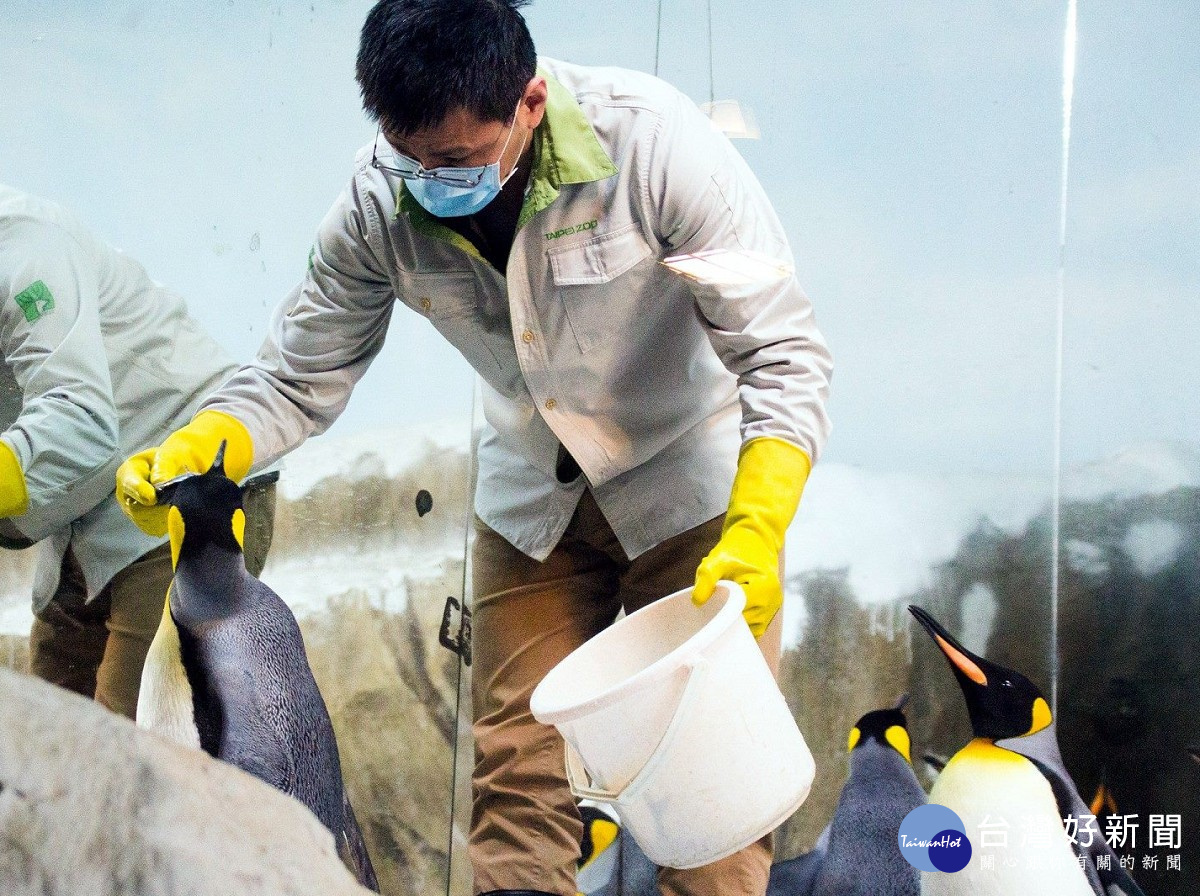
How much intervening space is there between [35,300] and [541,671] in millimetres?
765

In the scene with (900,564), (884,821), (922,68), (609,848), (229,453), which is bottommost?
(609,848)

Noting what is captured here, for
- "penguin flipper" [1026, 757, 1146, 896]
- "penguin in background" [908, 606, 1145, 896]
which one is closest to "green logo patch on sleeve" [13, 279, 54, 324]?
"penguin in background" [908, 606, 1145, 896]

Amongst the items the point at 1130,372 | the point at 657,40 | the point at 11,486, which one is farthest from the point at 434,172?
the point at 1130,372

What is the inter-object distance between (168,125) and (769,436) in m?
1.14

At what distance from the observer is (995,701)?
66.3 inches

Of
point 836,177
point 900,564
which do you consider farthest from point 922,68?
point 900,564

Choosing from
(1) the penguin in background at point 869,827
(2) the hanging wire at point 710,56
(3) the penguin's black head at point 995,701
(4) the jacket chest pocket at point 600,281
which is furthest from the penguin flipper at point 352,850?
(2) the hanging wire at point 710,56

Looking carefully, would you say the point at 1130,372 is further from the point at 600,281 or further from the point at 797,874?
the point at 600,281

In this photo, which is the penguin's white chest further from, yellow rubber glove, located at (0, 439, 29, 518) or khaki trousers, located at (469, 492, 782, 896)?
yellow rubber glove, located at (0, 439, 29, 518)

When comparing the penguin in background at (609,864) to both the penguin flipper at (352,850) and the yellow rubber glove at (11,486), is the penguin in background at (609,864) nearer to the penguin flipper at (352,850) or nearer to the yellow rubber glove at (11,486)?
the penguin flipper at (352,850)

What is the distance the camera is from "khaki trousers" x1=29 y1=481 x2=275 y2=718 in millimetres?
1447

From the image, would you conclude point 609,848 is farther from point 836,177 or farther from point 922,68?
point 922,68

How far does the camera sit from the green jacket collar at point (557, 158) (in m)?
1.21

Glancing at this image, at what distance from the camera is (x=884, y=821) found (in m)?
1.69
